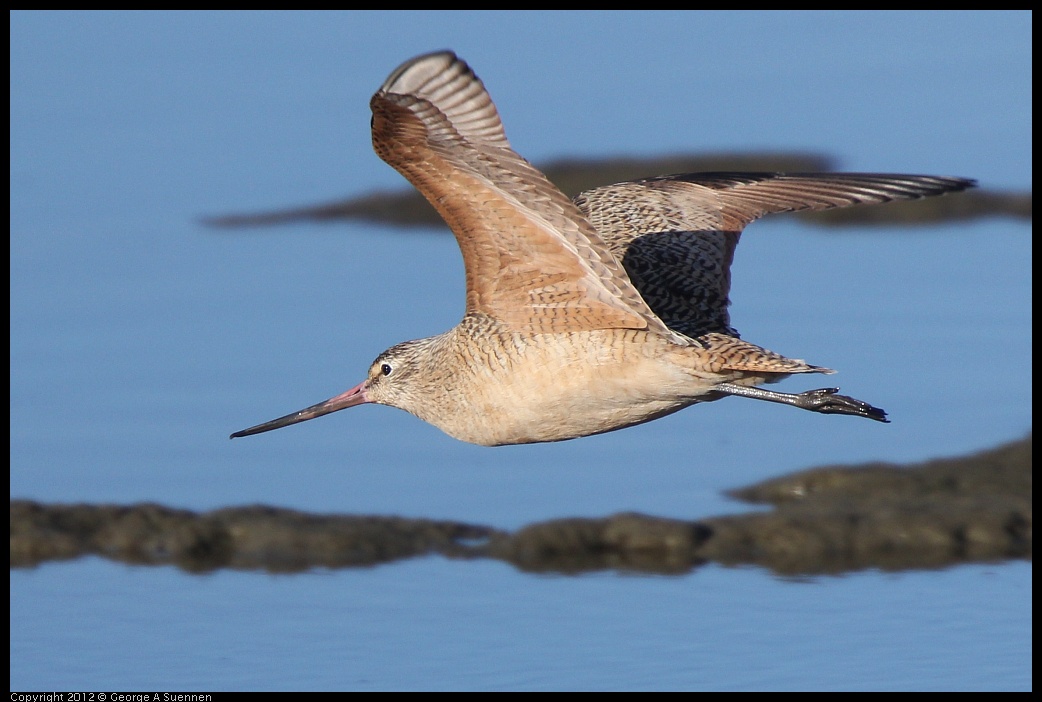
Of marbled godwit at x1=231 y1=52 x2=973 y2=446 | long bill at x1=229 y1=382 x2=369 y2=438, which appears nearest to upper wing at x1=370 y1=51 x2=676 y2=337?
marbled godwit at x1=231 y1=52 x2=973 y2=446

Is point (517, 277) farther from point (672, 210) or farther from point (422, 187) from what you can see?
point (672, 210)

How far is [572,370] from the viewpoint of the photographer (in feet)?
19.9

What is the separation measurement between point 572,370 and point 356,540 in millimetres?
3523

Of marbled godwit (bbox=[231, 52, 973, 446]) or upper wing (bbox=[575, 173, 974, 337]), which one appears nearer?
marbled godwit (bbox=[231, 52, 973, 446])

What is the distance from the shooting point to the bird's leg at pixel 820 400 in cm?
625

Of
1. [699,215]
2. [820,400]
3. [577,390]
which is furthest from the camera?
[699,215]

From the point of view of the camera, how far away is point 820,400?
20.9 feet

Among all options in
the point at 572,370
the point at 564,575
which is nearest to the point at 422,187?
the point at 572,370

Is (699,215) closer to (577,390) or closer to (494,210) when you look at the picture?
(577,390)

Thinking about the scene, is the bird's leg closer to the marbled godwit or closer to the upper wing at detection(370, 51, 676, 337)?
the marbled godwit

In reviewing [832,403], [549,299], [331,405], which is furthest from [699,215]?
[331,405]

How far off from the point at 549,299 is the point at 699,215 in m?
1.29

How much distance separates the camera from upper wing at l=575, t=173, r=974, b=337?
22.1 ft

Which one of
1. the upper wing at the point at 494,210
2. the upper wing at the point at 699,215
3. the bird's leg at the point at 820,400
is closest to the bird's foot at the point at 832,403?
the bird's leg at the point at 820,400
